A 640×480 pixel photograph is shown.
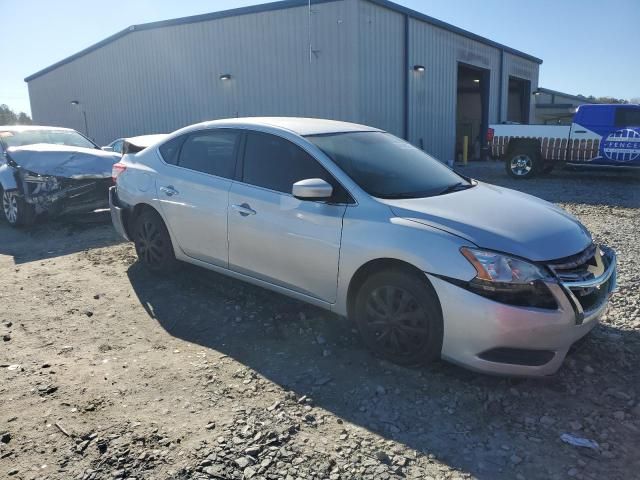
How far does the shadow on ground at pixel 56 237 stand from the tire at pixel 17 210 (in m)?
0.15

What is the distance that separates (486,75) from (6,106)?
51940 mm

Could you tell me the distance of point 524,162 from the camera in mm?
13953

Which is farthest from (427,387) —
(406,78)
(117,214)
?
(406,78)

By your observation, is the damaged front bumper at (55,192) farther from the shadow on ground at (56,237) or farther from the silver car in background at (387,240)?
the silver car in background at (387,240)

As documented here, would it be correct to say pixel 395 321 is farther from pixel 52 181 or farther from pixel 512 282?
pixel 52 181

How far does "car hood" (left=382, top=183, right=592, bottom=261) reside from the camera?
3047 mm

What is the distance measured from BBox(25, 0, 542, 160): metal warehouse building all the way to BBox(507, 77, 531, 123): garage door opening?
3.15 meters

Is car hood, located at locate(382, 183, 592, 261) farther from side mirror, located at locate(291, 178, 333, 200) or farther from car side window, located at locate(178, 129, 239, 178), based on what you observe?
car side window, located at locate(178, 129, 239, 178)

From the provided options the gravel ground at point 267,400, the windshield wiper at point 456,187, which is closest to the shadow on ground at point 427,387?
the gravel ground at point 267,400

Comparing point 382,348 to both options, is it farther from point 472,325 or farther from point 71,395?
point 71,395

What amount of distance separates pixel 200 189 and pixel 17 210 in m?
4.90

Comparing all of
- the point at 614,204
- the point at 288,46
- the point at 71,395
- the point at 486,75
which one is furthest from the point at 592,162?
the point at 71,395

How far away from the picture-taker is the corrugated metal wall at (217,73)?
14.9 metres

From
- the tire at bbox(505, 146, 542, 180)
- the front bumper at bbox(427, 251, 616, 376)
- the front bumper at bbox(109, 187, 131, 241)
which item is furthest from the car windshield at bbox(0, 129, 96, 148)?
the tire at bbox(505, 146, 542, 180)
